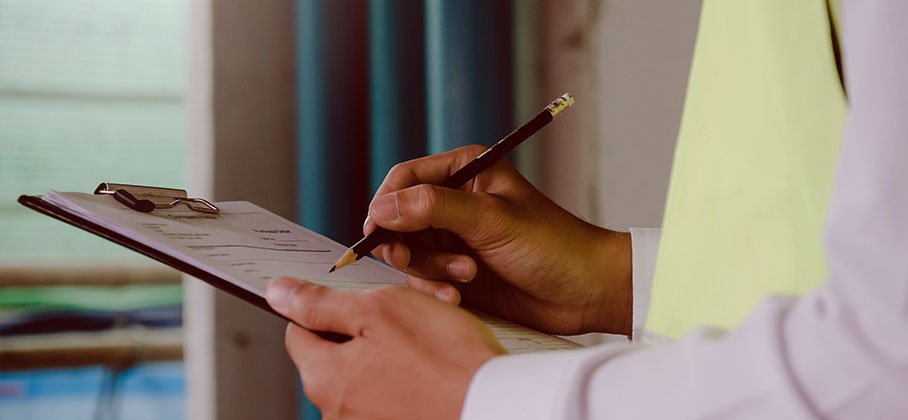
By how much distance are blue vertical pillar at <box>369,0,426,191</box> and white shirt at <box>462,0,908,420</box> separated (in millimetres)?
1086

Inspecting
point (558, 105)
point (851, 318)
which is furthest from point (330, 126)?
point (851, 318)

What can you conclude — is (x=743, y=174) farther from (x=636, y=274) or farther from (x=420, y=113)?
(x=420, y=113)

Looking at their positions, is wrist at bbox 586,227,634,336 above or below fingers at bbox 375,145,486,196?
below

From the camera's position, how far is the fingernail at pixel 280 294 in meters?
0.56

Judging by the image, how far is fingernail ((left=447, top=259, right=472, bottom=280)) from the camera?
2.89ft

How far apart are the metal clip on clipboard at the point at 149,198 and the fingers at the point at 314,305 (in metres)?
0.21

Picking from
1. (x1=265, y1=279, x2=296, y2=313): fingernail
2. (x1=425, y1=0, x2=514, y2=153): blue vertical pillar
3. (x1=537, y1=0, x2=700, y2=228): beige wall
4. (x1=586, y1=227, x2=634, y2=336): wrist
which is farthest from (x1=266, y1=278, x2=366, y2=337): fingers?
(x1=537, y1=0, x2=700, y2=228): beige wall

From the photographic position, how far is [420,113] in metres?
1.48

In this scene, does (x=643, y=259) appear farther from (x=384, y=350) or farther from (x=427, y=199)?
(x=384, y=350)

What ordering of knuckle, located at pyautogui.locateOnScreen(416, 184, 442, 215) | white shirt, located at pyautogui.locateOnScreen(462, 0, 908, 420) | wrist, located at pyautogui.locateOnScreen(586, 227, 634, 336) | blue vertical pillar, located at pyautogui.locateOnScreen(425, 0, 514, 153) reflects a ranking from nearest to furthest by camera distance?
1. white shirt, located at pyautogui.locateOnScreen(462, 0, 908, 420)
2. knuckle, located at pyautogui.locateOnScreen(416, 184, 442, 215)
3. wrist, located at pyautogui.locateOnScreen(586, 227, 634, 336)
4. blue vertical pillar, located at pyautogui.locateOnScreen(425, 0, 514, 153)

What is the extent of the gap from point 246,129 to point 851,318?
131cm

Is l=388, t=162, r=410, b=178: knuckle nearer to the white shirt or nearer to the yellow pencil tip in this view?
the yellow pencil tip

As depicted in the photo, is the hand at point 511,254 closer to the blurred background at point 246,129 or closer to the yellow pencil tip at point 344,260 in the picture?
the yellow pencil tip at point 344,260

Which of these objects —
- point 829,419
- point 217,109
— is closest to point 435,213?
point 829,419
